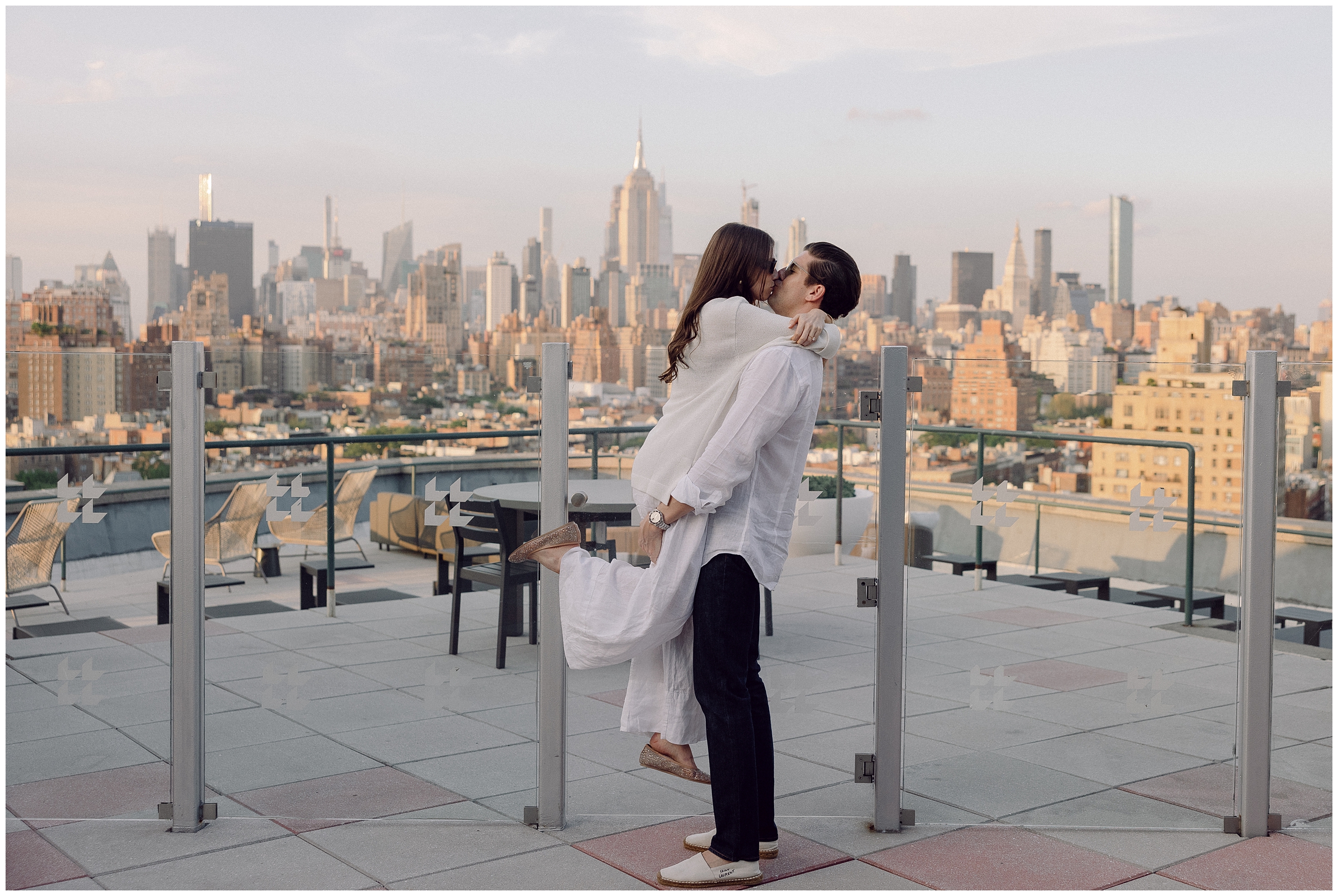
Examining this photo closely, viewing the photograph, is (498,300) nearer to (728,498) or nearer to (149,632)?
(149,632)

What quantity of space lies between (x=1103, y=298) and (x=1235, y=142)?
8.16 meters

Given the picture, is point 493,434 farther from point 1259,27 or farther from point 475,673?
point 1259,27

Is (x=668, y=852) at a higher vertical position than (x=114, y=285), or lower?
lower

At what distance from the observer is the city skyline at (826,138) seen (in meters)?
38.4

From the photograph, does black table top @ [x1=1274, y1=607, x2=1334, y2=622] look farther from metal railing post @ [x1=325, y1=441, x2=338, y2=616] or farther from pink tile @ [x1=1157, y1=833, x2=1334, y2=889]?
metal railing post @ [x1=325, y1=441, x2=338, y2=616]

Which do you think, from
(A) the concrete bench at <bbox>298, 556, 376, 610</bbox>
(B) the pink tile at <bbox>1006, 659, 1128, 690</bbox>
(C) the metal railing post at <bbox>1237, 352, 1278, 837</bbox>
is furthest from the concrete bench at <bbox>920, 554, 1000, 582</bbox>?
(A) the concrete bench at <bbox>298, 556, 376, 610</bbox>

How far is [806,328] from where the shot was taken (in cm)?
261

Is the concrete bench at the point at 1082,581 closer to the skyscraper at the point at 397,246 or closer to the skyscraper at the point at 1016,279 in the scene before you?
the skyscraper at the point at 397,246

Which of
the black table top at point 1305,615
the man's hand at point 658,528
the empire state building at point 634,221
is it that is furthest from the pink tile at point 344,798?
the empire state building at point 634,221

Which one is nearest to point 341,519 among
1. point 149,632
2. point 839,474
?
point 149,632

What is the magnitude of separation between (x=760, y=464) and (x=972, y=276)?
4989 cm

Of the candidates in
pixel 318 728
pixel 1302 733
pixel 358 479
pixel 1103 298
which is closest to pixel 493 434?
pixel 358 479

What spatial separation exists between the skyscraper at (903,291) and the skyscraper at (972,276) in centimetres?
221

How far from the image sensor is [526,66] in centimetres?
4716
